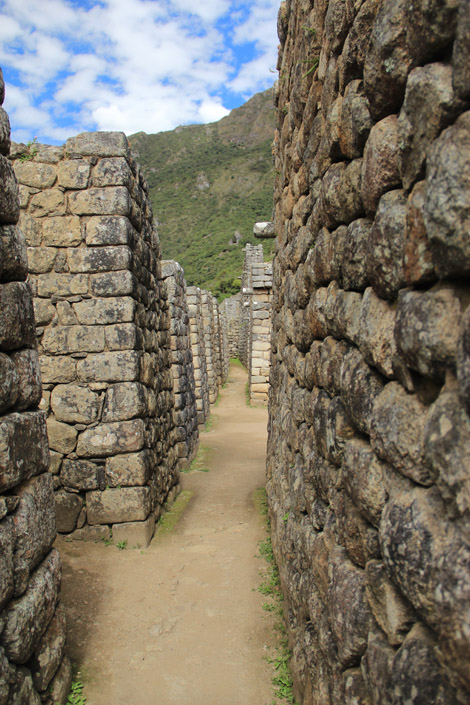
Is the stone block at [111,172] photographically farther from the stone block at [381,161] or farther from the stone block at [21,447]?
the stone block at [381,161]

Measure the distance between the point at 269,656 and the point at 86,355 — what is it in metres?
3.00

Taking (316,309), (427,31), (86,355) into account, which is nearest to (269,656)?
(316,309)

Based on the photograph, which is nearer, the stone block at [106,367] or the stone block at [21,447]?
the stone block at [21,447]

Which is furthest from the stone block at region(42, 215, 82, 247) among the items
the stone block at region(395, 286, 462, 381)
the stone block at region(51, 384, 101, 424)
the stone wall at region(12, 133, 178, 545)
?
→ the stone block at region(395, 286, 462, 381)

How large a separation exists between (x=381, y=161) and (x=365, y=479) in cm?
93

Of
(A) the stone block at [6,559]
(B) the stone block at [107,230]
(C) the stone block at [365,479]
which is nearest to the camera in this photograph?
(C) the stone block at [365,479]

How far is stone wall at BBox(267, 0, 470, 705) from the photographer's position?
3.13 feet

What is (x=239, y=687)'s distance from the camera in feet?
9.40

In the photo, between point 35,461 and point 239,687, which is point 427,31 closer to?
point 35,461

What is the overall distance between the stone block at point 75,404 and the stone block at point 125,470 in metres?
0.46

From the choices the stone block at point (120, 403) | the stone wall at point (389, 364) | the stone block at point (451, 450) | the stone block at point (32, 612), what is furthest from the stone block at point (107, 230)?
the stone block at point (451, 450)

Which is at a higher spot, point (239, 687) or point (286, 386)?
point (286, 386)

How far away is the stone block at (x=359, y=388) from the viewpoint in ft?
4.85

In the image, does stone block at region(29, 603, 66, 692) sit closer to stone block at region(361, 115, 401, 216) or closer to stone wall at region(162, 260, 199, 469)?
stone block at region(361, 115, 401, 216)
